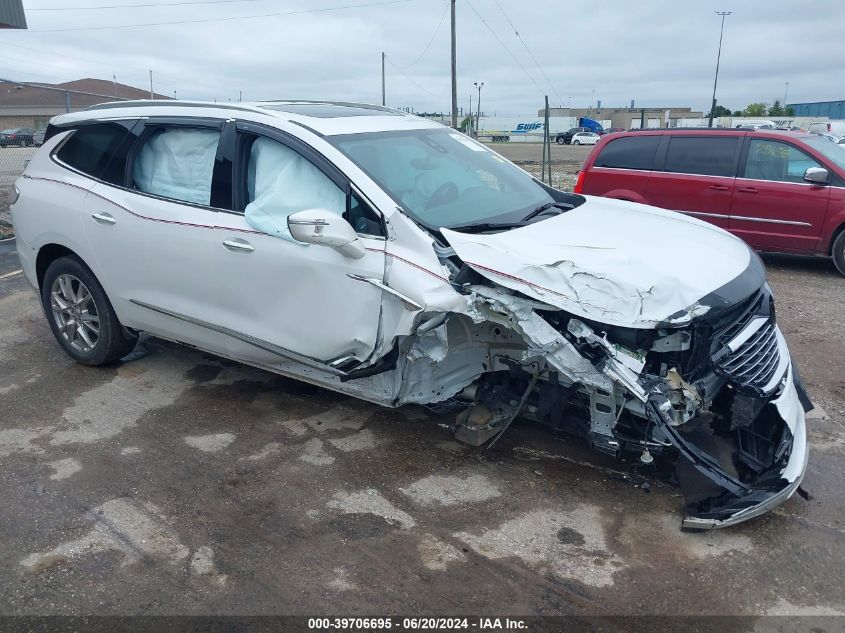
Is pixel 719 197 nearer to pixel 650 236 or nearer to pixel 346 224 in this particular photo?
pixel 650 236

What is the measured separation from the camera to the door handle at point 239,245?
4.08 meters

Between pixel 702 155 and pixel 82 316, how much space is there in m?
7.36

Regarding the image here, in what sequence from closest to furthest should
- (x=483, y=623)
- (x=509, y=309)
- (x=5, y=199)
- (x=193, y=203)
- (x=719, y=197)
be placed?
(x=483, y=623)
(x=509, y=309)
(x=193, y=203)
(x=719, y=197)
(x=5, y=199)

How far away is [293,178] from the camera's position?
4133mm

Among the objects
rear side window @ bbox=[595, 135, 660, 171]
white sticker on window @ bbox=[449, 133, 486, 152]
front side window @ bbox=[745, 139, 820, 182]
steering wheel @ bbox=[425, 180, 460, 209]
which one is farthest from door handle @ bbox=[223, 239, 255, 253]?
front side window @ bbox=[745, 139, 820, 182]

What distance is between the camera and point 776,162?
336 inches

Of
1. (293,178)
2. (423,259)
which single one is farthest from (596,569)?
(293,178)

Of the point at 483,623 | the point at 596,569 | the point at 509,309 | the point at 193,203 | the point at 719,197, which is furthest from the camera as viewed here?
the point at 719,197

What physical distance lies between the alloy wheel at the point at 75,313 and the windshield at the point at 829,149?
26.0ft

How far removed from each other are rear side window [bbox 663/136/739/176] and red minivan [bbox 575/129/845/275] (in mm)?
12

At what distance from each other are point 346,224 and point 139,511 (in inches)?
69.5

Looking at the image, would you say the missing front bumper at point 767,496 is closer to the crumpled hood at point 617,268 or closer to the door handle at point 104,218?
the crumpled hood at point 617,268

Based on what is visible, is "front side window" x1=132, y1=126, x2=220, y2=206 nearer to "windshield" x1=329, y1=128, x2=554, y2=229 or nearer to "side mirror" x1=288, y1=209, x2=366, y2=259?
"windshield" x1=329, y1=128, x2=554, y2=229

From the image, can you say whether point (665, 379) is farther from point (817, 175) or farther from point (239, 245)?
point (817, 175)
